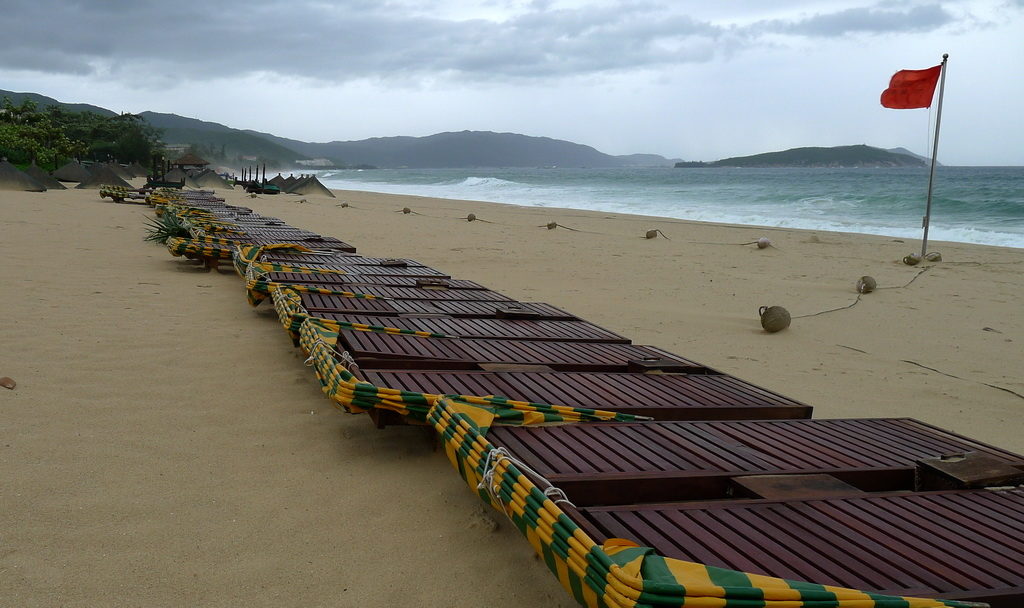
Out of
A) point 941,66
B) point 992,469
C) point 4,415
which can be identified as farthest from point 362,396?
point 941,66

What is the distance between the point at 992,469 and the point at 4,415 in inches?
146

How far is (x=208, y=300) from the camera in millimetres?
5977

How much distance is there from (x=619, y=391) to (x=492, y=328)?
4.52ft

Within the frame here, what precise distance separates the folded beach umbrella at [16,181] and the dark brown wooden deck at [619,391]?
20.6 meters

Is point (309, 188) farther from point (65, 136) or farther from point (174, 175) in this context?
point (65, 136)

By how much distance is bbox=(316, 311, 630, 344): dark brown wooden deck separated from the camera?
13.9 feet

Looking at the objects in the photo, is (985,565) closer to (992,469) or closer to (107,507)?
(992,469)

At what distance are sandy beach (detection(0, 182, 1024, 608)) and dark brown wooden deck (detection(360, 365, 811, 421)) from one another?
287mm

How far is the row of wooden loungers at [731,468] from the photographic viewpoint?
1.79m

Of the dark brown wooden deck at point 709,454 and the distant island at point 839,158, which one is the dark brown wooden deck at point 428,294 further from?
the distant island at point 839,158

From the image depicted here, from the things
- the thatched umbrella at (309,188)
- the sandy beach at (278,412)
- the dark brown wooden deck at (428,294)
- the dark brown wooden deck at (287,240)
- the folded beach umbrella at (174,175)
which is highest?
the folded beach umbrella at (174,175)

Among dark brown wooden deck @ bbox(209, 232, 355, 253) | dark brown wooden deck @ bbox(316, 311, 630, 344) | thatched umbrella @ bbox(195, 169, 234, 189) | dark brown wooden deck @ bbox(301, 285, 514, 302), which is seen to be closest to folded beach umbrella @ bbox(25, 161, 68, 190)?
thatched umbrella @ bbox(195, 169, 234, 189)

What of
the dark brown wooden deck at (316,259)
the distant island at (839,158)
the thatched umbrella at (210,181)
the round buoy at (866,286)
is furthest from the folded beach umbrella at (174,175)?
the distant island at (839,158)

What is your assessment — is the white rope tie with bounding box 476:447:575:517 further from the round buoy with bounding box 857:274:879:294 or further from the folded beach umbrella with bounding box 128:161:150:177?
the folded beach umbrella with bounding box 128:161:150:177
